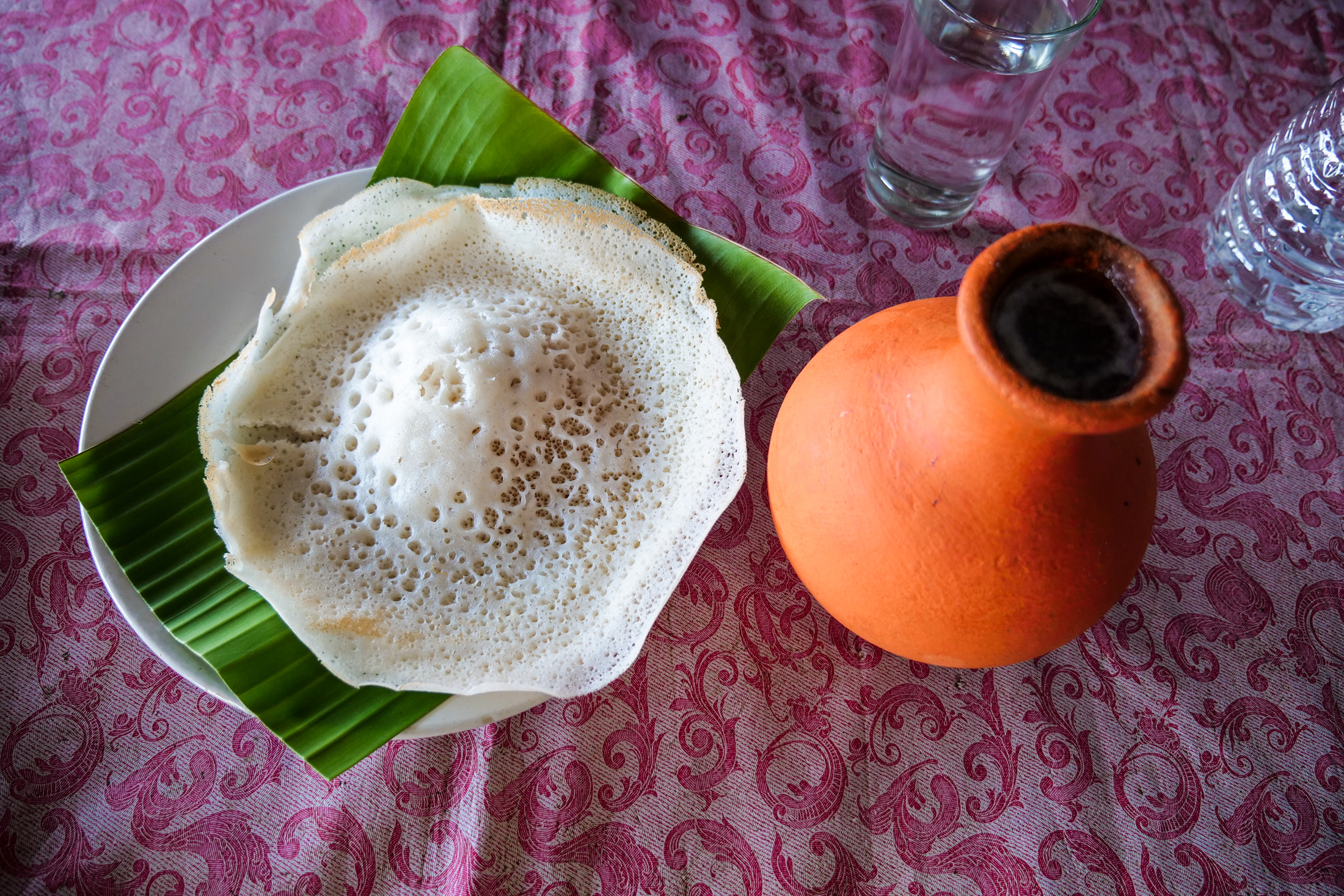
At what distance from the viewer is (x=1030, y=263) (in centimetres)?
35

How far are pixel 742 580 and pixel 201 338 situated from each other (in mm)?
465

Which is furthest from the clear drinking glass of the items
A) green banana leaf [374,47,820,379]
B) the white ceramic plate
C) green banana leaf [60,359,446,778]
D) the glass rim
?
green banana leaf [60,359,446,778]

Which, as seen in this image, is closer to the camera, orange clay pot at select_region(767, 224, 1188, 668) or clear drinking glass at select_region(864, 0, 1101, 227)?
orange clay pot at select_region(767, 224, 1188, 668)

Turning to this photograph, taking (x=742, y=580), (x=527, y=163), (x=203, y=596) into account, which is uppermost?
(x=527, y=163)

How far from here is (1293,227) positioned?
2.30 ft

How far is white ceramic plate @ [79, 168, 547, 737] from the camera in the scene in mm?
500

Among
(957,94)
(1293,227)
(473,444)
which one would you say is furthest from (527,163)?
(1293,227)

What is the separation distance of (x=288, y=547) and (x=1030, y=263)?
0.48 m

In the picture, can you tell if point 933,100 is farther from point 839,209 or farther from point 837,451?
point 837,451

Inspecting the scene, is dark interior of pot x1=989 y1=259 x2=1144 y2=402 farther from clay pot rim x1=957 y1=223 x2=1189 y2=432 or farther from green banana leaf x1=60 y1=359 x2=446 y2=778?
green banana leaf x1=60 y1=359 x2=446 y2=778

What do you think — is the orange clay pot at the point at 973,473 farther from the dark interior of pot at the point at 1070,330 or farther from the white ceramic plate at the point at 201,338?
the white ceramic plate at the point at 201,338

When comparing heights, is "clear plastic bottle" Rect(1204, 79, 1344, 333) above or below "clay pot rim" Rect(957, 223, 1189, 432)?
below

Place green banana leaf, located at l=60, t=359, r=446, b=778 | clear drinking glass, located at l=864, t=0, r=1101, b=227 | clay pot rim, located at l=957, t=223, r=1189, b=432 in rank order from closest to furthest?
clay pot rim, located at l=957, t=223, r=1189, b=432 < green banana leaf, located at l=60, t=359, r=446, b=778 < clear drinking glass, located at l=864, t=0, r=1101, b=227

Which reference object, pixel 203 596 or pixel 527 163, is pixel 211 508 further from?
pixel 527 163
